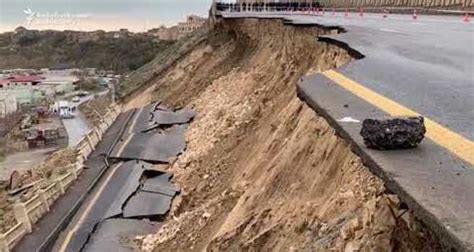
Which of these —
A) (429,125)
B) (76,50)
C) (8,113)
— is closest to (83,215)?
(429,125)

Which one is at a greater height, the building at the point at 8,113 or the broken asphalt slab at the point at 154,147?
the broken asphalt slab at the point at 154,147

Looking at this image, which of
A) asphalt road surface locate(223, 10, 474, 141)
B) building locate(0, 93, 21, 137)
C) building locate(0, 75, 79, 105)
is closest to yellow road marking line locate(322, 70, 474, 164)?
asphalt road surface locate(223, 10, 474, 141)

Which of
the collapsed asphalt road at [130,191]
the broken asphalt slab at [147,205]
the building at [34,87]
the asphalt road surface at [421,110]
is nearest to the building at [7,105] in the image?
the building at [34,87]

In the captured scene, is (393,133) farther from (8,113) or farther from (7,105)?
(7,105)

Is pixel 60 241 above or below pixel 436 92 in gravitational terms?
below

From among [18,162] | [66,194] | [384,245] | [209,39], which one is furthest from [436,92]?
[18,162]

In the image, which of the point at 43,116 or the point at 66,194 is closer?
the point at 66,194

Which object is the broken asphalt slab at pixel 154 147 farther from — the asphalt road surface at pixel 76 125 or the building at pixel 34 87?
the building at pixel 34 87

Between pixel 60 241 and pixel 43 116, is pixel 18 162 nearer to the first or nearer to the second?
pixel 43 116

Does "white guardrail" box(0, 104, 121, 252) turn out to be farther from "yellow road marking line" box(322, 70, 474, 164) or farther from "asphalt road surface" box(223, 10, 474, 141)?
"yellow road marking line" box(322, 70, 474, 164)
